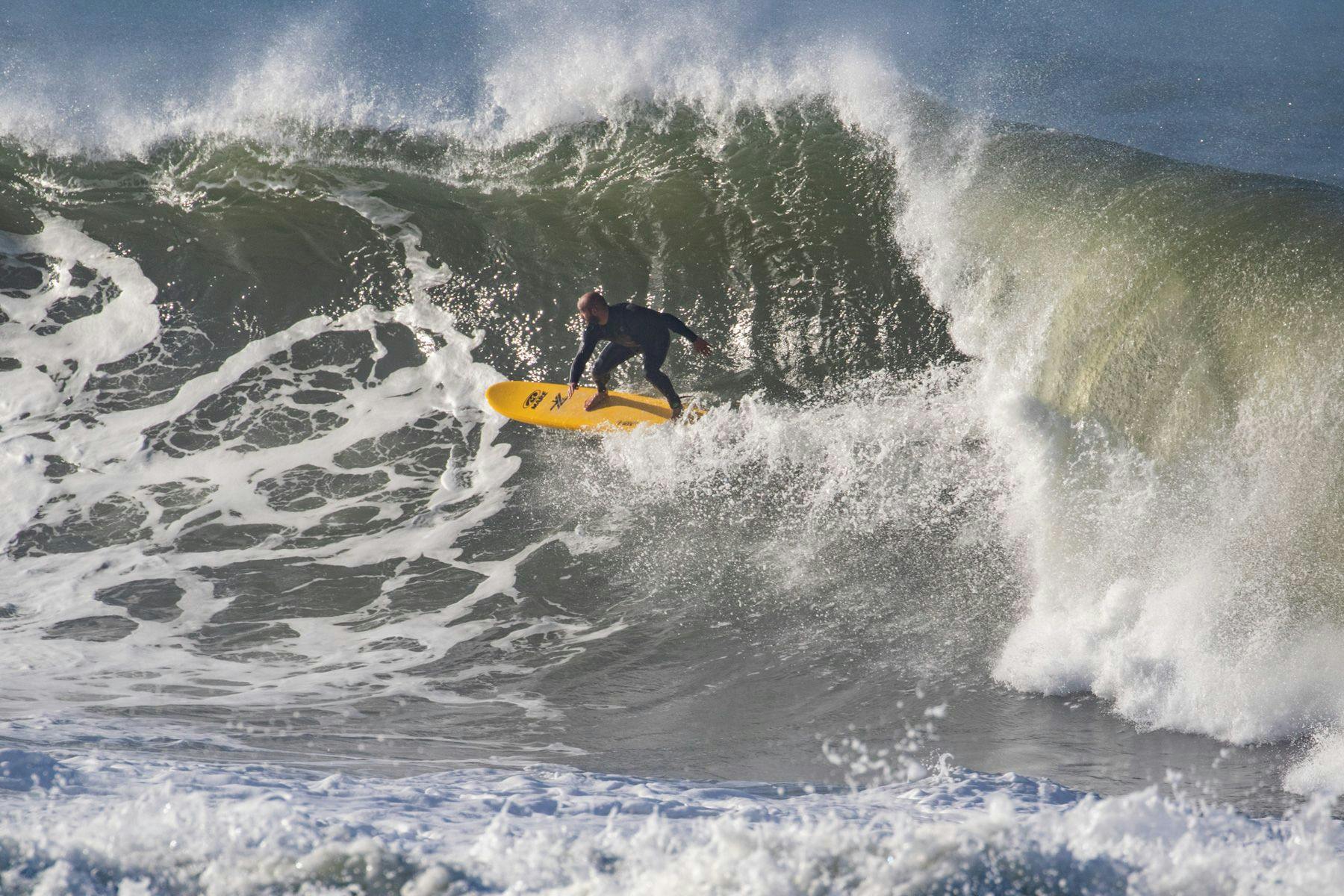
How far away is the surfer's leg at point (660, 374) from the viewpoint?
7.90 metres

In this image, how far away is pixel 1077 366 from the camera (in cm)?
736

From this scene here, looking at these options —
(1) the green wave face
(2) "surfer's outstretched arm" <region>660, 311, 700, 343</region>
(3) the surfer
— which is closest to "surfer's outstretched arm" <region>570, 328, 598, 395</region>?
(3) the surfer

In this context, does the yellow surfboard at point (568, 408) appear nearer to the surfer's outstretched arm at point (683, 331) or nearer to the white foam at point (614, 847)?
the surfer's outstretched arm at point (683, 331)

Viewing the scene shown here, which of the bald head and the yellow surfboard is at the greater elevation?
the bald head

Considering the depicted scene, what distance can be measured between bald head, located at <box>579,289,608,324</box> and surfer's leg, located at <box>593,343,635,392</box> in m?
0.38

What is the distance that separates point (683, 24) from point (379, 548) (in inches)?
317

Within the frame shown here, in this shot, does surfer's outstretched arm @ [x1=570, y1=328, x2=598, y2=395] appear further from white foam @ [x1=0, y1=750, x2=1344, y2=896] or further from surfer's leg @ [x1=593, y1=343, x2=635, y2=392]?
white foam @ [x1=0, y1=750, x2=1344, y2=896]

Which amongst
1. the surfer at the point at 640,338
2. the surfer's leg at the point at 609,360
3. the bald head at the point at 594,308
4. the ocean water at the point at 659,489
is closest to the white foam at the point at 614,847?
the ocean water at the point at 659,489

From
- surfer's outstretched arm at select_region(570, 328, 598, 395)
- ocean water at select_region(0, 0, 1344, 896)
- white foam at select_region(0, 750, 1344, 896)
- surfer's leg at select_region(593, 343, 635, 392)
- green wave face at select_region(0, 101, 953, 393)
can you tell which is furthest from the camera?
green wave face at select_region(0, 101, 953, 393)

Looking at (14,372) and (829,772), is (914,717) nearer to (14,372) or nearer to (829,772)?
(829,772)

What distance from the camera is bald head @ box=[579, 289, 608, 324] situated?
755 cm

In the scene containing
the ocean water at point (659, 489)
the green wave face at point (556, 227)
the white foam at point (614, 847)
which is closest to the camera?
the white foam at point (614, 847)

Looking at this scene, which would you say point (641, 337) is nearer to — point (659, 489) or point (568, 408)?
point (568, 408)

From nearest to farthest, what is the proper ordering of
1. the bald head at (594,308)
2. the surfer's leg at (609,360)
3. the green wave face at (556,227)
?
the bald head at (594,308) < the surfer's leg at (609,360) < the green wave face at (556,227)
